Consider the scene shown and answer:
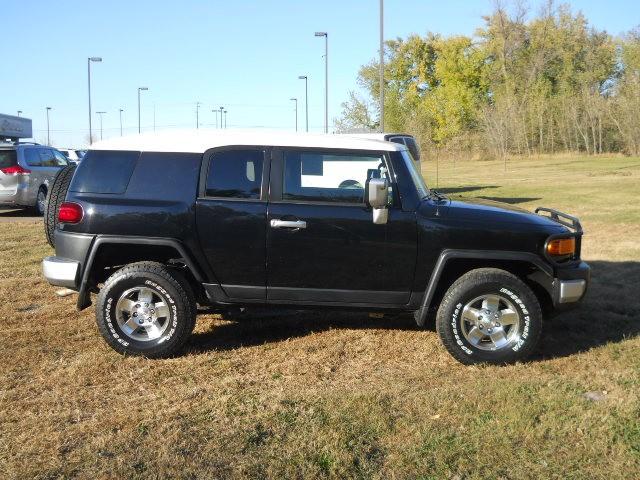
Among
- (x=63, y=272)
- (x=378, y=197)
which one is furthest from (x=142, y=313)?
(x=378, y=197)

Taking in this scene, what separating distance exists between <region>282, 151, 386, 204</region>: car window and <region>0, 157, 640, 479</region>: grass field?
129 cm

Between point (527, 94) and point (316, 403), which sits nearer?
point (316, 403)

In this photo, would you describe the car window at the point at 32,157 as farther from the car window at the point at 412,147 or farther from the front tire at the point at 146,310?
the front tire at the point at 146,310

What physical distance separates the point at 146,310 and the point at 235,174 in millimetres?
1264

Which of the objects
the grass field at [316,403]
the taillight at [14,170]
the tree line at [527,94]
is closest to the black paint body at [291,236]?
the grass field at [316,403]

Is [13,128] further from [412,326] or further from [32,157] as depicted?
[412,326]

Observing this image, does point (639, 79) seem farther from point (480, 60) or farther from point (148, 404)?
point (148, 404)

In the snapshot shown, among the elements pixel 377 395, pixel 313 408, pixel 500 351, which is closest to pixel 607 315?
pixel 500 351

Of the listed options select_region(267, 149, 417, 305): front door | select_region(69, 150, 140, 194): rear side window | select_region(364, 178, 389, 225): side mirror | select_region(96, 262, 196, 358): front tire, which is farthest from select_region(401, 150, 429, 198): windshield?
select_region(69, 150, 140, 194): rear side window

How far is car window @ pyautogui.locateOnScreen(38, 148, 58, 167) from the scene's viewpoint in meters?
16.3

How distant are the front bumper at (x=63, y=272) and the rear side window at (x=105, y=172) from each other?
1.87 ft

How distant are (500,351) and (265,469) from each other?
7.80ft

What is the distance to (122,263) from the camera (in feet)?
19.0

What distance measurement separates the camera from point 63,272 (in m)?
5.46
